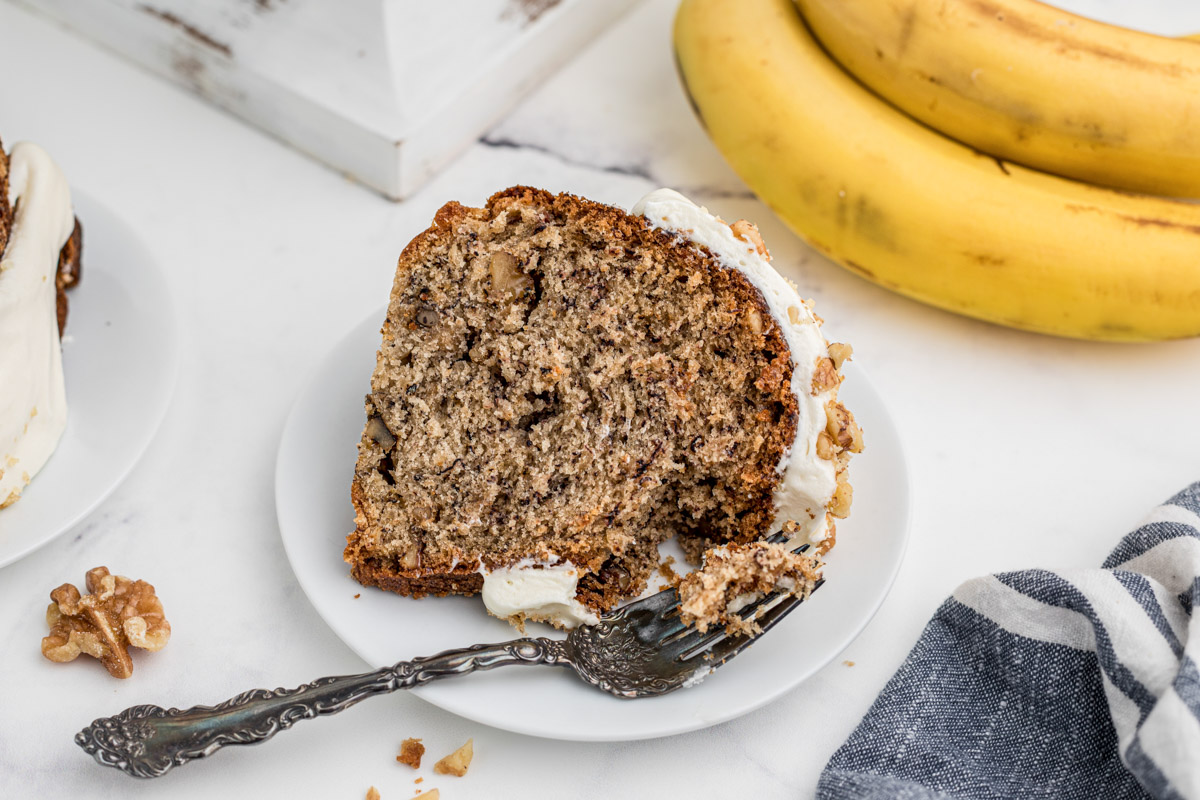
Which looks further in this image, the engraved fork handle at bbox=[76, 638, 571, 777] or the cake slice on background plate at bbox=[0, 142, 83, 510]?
the cake slice on background plate at bbox=[0, 142, 83, 510]

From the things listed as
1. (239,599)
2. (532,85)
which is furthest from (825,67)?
(239,599)

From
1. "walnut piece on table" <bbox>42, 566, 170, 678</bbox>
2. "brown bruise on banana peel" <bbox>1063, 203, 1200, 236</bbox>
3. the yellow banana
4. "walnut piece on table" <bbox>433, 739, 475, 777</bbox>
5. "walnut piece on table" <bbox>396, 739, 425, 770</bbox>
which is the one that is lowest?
"walnut piece on table" <bbox>42, 566, 170, 678</bbox>

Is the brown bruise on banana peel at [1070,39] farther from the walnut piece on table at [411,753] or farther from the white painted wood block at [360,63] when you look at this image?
the walnut piece on table at [411,753]

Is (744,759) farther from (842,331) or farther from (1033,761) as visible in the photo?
(842,331)

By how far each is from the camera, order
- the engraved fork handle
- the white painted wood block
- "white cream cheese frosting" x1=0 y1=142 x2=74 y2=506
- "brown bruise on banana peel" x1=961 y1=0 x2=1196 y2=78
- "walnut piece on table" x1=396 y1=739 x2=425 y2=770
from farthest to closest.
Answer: the white painted wood block → "brown bruise on banana peel" x1=961 y1=0 x2=1196 y2=78 → "white cream cheese frosting" x1=0 y1=142 x2=74 y2=506 → "walnut piece on table" x1=396 y1=739 x2=425 y2=770 → the engraved fork handle

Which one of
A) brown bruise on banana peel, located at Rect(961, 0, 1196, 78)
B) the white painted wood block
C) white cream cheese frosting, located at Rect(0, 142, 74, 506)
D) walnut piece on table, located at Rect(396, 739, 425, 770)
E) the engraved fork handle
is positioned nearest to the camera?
the engraved fork handle

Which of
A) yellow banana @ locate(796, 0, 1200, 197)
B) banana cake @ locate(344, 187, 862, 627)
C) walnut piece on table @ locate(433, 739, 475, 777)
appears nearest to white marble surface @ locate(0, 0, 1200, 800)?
walnut piece on table @ locate(433, 739, 475, 777)

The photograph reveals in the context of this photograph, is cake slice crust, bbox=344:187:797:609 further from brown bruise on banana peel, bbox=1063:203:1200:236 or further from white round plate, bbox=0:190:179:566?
brown bruise on banana peel, bbox=1063:203:1200:236
